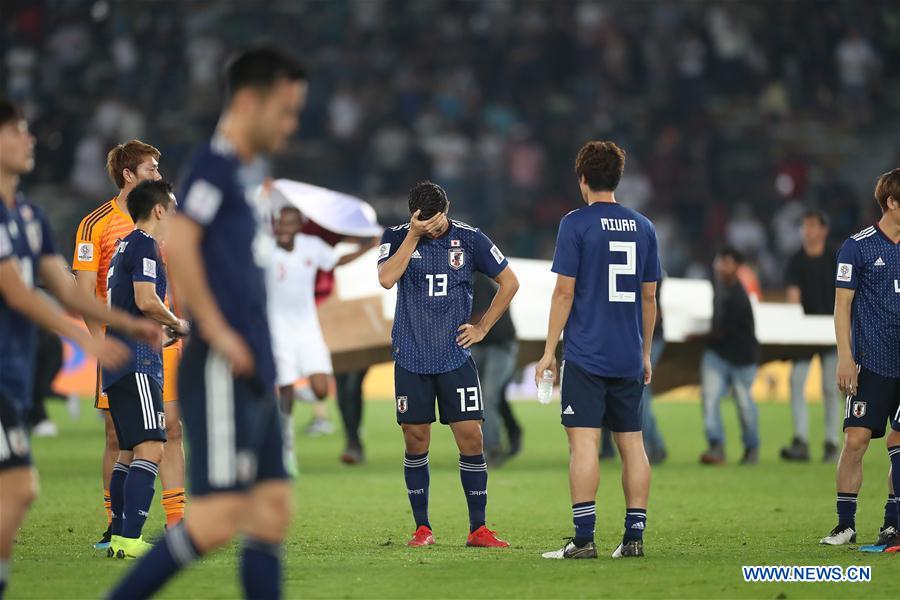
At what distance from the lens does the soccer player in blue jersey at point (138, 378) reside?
7023 millimetres

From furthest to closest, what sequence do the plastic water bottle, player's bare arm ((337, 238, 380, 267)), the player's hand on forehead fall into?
player's bare arm ((337, 238, 380, 267)) → the player's hand on forehead → the plastic water bottle

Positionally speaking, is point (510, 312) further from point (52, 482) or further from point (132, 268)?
point (132, 268)

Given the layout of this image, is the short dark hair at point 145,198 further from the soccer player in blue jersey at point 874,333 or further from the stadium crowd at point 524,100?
the stadium crowd at point 524,100

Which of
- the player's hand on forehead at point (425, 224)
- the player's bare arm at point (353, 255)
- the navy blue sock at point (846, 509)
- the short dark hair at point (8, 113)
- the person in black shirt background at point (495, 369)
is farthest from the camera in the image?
the person in black shirt background at point (495, 369)

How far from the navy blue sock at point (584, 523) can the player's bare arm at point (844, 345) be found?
1.51 m

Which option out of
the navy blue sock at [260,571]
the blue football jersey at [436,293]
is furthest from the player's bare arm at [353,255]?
the navy blue sock at [260,571]

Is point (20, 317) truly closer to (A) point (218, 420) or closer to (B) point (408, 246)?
(A) point (218, 420)

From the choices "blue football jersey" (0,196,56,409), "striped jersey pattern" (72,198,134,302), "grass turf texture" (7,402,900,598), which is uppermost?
"striped jersey pattern" (72,198,134,302)

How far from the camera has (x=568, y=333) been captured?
723 centimetres

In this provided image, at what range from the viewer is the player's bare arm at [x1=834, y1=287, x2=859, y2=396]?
23.9ft

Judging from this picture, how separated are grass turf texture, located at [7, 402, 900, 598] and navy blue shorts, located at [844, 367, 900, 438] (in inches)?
27.0

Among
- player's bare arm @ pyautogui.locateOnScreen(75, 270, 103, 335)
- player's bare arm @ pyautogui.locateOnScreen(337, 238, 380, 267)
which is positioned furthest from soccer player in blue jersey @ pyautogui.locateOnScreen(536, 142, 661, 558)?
A: player's bare arm @ pyautogui.locateOnScreen(337, 238, 380, 267)

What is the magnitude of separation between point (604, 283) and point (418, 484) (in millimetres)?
1640

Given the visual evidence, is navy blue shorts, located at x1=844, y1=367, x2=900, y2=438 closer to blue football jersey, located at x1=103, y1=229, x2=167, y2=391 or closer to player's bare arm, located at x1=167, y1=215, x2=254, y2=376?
blue football jersey, located at x1=103, y1=229, x2=167, y2=391
